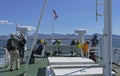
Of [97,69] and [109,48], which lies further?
[97,69]

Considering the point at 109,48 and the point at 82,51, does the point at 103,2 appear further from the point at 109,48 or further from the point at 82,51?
the point at 82,51

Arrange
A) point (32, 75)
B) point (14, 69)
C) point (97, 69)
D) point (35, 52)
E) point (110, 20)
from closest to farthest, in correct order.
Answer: point (110, 20)
point (97, 69)
point (32, 75)
point (14, 69)
point (35, 52)

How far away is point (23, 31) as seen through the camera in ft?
66.2

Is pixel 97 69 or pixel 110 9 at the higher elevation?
pixel 110 9

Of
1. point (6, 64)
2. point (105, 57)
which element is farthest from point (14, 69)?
point (105, 57)

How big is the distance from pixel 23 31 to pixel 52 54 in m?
3.37

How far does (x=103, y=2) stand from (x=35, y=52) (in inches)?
362

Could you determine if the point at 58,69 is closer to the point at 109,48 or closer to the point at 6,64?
the point at 109,48

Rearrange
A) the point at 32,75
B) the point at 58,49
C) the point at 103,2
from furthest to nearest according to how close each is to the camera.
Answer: the point at 58,49, the point at 32,75, the point at 103,2

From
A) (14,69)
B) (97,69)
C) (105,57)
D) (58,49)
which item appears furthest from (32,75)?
(58,49)

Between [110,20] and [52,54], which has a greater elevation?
[110,20]

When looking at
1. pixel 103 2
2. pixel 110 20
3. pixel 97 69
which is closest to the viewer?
pixel 110 20

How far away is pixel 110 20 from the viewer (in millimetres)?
6348

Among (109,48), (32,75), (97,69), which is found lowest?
(32,75)
